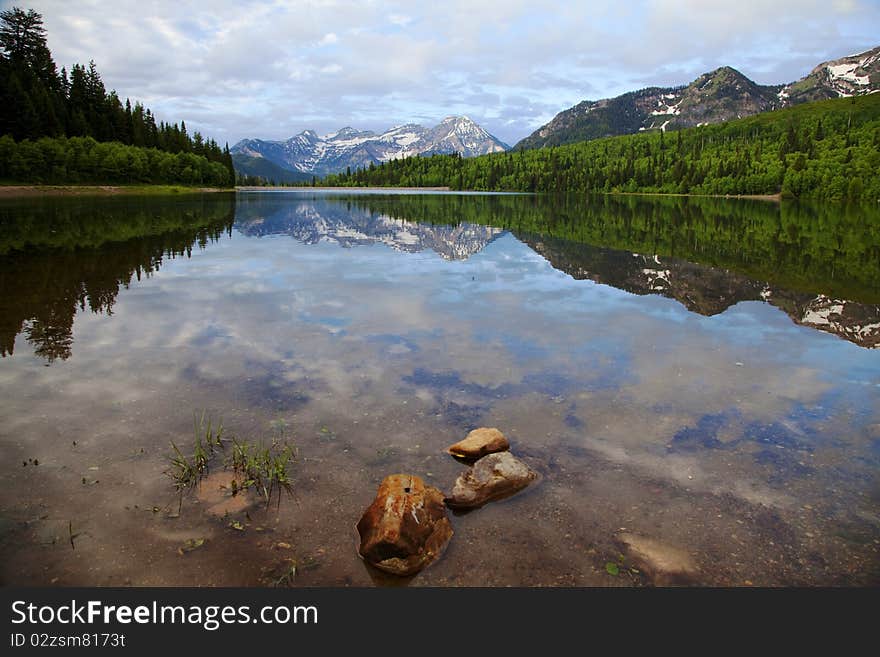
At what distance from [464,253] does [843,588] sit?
3564 cm

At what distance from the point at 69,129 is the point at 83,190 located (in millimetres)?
35326

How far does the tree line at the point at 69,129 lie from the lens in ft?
394

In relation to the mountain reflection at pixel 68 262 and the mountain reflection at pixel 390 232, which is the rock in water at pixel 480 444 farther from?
the mountain reflection at pixel 390 232

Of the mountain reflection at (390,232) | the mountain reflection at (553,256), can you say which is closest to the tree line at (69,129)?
the mountain reflection at (553,256)

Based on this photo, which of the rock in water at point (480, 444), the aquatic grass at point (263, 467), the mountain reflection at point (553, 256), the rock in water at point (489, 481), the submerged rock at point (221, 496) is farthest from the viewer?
the mountain reflection at point (553, 256)

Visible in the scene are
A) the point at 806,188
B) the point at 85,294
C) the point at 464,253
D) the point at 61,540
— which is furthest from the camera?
the point at 806,188

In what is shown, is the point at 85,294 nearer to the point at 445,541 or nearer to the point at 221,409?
the point at 221,409

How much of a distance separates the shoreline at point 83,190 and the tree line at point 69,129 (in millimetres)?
2546

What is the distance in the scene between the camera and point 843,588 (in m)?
7.81

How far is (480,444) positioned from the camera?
11320 mm

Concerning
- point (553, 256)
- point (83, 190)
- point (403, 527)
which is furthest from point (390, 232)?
point (83, 190)

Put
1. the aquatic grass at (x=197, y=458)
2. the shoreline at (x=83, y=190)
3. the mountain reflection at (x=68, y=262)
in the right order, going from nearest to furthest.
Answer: the aquatic grass at (x=197, y=458)
the mountain reflection at (x=68, y=262)
the shoreline at (x=83, y=190)

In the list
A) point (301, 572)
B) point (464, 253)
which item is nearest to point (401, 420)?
point (301, 572)

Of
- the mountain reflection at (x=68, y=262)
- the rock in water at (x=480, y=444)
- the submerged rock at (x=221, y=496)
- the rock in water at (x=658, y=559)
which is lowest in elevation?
the rock in water at (x=658, y=559)
